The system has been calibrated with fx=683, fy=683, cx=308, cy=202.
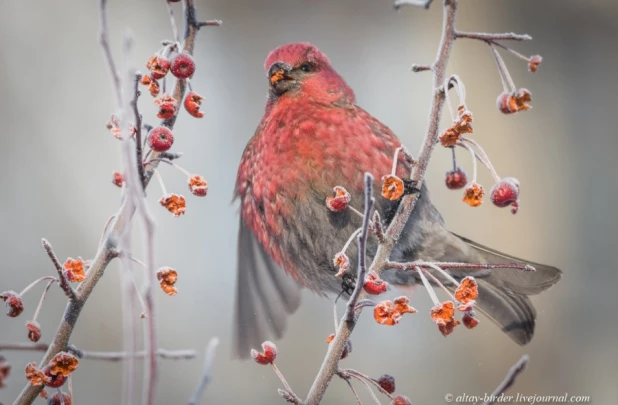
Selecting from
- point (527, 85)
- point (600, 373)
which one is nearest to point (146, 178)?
point (527, 85)

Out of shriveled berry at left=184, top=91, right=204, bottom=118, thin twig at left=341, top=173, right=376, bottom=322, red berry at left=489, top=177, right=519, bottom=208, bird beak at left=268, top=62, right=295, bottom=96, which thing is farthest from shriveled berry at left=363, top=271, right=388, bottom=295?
bird beak at left=268, top=62, right=295, bottom=96

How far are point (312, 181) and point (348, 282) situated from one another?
165 mm

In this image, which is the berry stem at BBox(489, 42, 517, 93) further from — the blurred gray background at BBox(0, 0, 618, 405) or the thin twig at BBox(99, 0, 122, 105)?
the thin twig at BBox(99, 0, 122, 105)

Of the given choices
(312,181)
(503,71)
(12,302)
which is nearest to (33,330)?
(12,302)

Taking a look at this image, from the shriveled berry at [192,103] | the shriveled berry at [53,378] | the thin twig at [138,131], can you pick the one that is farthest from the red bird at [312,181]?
the shriveled berry at [53,378]

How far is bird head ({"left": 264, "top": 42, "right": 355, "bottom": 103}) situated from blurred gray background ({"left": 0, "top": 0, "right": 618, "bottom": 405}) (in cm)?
10

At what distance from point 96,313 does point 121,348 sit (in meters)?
0.14

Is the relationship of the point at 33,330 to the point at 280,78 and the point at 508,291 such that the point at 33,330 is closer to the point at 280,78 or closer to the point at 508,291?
the point at 280,78

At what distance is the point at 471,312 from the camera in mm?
744

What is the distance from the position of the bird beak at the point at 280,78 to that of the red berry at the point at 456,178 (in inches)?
11.2

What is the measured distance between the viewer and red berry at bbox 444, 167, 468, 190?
906 millimetres

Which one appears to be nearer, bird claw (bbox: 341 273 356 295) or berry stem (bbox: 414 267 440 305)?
berry stem (bbox: 414 267 440 305)

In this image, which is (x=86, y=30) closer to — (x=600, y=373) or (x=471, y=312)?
(x=471, y=312)

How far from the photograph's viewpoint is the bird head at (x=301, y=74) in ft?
3.34
